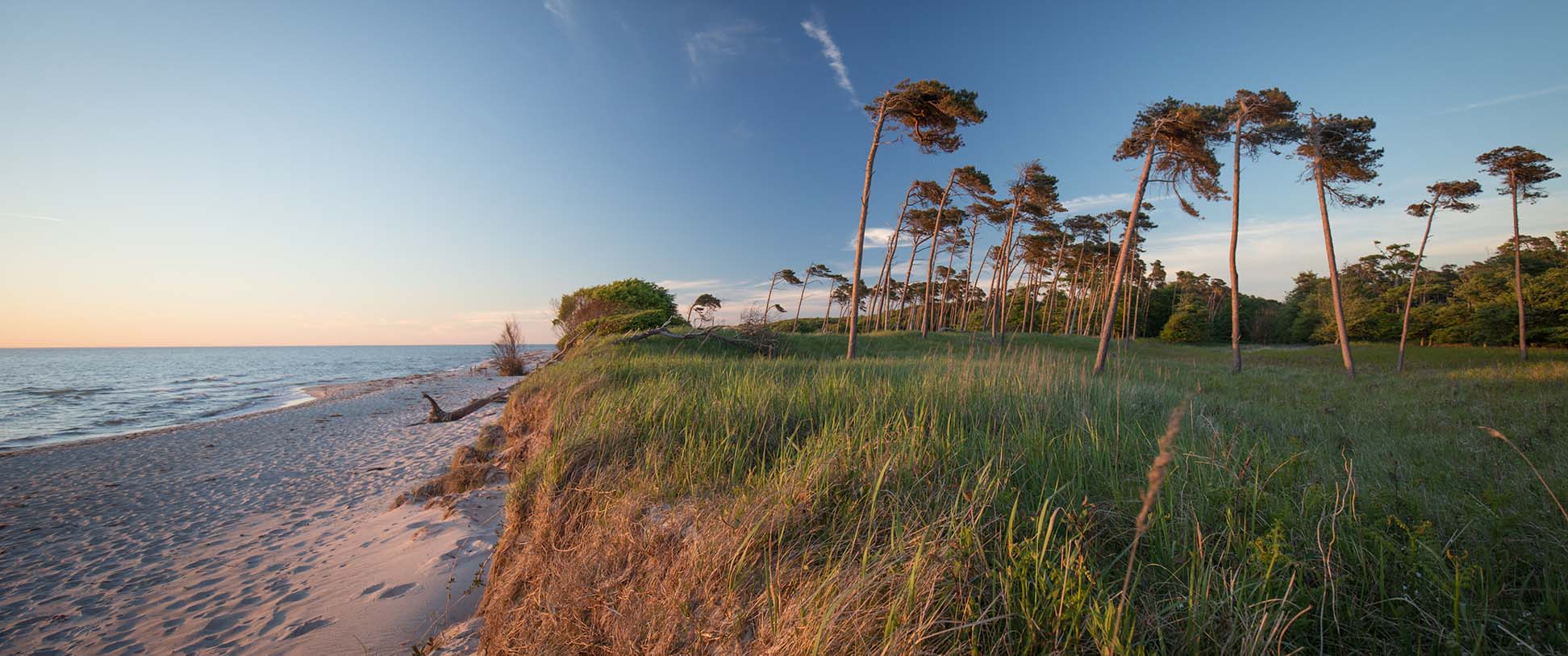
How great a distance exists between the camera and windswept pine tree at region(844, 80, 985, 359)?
1326 cm

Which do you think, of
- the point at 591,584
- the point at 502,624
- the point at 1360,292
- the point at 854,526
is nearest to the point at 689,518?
the point at 591,584

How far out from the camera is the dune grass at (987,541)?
1614 millimetres

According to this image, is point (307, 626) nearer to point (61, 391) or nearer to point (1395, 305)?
point (61, 391)

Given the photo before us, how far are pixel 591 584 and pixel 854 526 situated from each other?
1414 millimetres

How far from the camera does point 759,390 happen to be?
4.93m

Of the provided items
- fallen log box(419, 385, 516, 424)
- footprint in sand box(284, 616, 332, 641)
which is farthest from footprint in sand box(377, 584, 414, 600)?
fallen log box(419, 385, 516, 424)

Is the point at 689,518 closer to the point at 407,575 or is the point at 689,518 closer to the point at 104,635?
the point at 407,575

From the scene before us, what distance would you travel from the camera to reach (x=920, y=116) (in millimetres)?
14367

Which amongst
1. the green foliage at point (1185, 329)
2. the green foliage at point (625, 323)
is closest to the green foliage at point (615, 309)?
the green foliage at point (625, 323)

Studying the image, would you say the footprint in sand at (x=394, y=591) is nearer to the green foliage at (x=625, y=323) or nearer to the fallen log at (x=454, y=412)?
the fallen log at (x=454, y=412)

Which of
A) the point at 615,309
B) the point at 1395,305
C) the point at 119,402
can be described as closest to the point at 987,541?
the point at 615,309

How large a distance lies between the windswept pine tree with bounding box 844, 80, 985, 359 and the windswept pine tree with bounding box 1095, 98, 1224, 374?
566cm

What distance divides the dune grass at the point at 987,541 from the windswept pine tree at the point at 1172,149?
1182cm

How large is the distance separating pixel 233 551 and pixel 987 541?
7.16 meters
